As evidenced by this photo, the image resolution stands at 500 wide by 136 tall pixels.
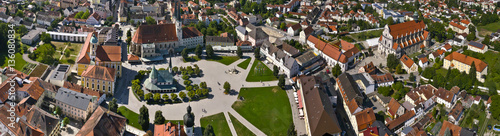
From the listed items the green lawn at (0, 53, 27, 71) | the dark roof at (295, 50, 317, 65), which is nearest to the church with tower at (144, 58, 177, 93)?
the dark roof at (295, 50, 317, 65)

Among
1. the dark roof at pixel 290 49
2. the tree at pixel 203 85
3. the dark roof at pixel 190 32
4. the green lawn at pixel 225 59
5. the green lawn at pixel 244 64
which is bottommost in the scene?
the tree at pixel 203 85

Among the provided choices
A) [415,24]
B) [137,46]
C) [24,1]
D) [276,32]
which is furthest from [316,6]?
[24,1]

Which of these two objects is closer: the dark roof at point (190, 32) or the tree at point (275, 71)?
the tree at point (275, 71)

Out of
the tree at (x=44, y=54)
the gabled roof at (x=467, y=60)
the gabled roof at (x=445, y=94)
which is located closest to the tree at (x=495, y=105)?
the gabled roof at (x=445, y=94)

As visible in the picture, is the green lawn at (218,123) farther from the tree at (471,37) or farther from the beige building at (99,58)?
the tree at (471,37)

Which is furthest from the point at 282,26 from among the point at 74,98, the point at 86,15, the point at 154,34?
the point at 74,98

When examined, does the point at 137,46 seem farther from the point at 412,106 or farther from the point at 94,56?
the point at 412,106
